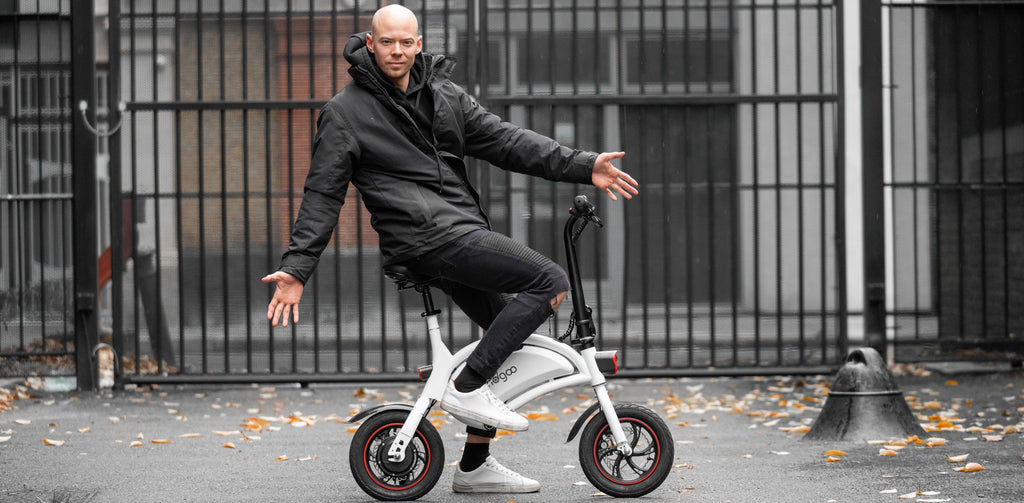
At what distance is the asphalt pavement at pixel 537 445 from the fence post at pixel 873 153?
2.42ft

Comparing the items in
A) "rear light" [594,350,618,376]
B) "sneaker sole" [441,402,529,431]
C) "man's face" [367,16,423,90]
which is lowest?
"sneaker sole" [441,402,529,431]

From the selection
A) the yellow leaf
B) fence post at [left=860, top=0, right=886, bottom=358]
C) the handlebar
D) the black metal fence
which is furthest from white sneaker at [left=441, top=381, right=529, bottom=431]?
the black metal fence

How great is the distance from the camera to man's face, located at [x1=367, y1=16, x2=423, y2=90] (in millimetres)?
4328

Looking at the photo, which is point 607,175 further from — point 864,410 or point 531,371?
point 864,410

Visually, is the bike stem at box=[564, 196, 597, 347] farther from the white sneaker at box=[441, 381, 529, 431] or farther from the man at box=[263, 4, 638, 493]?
the white sneaker at box=[441, 381, 529, 431]

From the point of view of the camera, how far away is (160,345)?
26.8ft

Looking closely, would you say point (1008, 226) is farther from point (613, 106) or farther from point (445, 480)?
point (445, 480)

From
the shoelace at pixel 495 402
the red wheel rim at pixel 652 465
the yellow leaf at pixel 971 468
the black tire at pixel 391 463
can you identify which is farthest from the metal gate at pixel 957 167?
the black tire at pixel 391 463

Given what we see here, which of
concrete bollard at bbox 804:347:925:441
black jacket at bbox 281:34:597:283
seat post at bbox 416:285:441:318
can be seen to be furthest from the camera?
concrete bollard at bbox 804:347:925:441

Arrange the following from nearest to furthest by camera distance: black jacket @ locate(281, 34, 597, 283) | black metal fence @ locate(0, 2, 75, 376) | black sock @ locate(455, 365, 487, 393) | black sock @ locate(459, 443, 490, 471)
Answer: black jacket @ locate(281, 34, 597, 283) < black sock @ locate(455, 365, 487, 393) < black sock @ locate(459, 443, 490, 471) < black metal fence @ locate(0, 2, 75, 376)

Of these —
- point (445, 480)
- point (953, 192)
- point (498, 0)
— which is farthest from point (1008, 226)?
point (445, 480)

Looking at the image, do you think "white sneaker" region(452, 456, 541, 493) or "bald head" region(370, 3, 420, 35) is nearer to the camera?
"bald head" region(370, 3, 420, 35)

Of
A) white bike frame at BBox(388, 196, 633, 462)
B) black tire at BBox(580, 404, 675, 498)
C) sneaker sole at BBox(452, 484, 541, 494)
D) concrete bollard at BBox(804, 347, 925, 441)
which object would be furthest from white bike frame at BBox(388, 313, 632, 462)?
concrete bollard at BBox(804, 347, 925, 441)

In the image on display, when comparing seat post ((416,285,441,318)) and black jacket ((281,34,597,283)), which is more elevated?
black jacket ((281,34,597,283))
